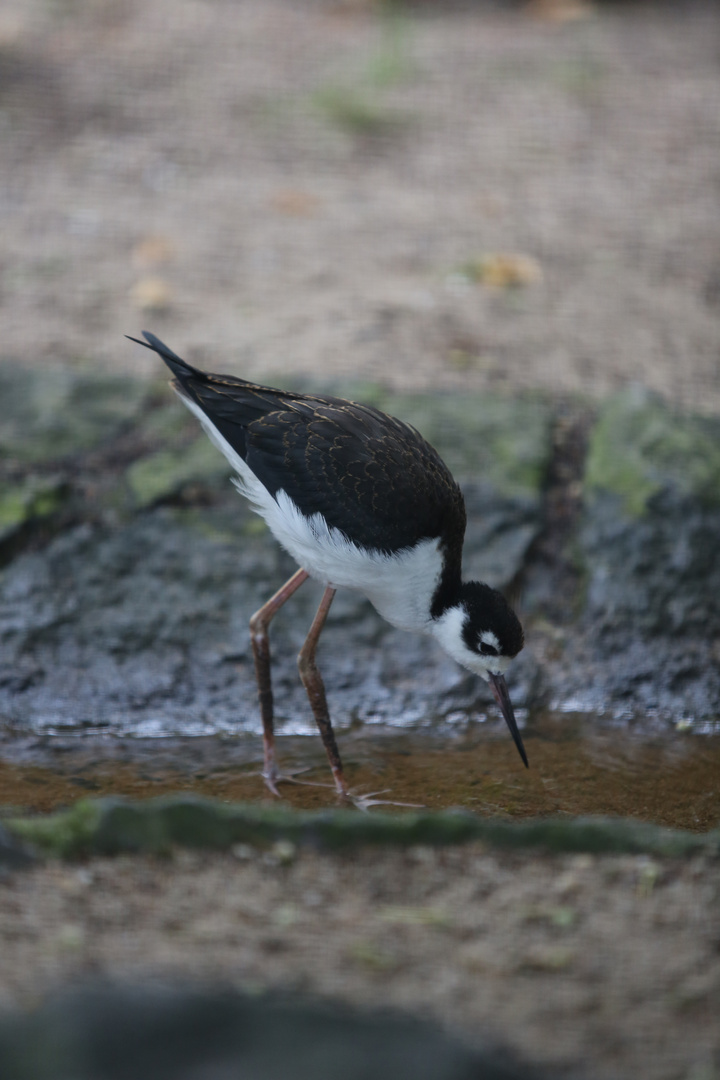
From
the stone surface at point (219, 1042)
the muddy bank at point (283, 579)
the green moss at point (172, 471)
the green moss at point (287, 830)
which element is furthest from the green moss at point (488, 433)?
the stone surface at point (219, 1042)

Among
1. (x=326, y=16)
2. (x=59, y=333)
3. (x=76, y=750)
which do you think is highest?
(x=326, y=16)

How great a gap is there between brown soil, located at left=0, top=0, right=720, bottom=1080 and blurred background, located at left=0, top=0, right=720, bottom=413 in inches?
1.0

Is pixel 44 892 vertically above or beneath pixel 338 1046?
beneath

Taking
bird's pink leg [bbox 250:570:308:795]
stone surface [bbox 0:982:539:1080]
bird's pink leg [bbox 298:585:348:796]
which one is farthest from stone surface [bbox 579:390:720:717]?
stone surface [bbox 0:982:539:1080]

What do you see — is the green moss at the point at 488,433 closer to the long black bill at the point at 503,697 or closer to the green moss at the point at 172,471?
the green moss at the point at 172,471

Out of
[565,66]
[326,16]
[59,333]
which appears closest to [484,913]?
[59,333]

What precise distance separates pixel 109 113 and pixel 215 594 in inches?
203

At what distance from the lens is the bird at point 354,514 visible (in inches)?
142

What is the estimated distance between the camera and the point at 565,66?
30.6 ft

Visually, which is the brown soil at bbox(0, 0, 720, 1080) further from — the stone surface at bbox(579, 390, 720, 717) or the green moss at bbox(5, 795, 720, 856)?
the stone surface at bbox(579, 390, 720, 717)

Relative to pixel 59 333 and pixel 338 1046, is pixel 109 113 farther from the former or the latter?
pixel 338 1046

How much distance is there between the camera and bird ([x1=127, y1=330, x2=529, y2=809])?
11.8ft

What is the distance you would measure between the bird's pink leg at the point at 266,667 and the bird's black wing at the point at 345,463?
1.47 feet

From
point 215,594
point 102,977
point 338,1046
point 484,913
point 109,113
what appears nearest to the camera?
point 338,1046
